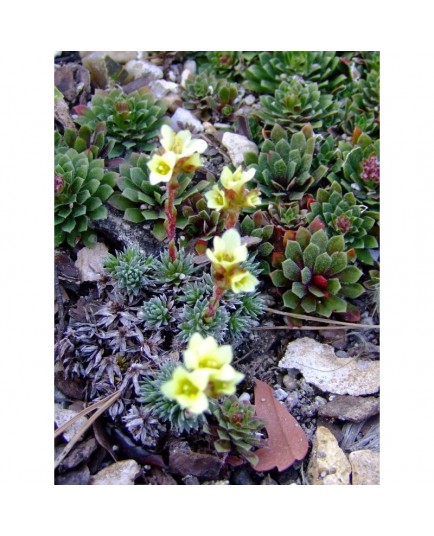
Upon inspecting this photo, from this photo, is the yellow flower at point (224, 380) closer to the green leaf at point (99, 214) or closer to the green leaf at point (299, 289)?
the green leaf at point (299, 289)

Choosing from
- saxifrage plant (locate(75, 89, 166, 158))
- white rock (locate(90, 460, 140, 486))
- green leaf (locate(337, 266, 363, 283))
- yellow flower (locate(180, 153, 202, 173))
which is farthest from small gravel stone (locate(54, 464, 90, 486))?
saxifrage plant (locate(75, 89, 166, 158))

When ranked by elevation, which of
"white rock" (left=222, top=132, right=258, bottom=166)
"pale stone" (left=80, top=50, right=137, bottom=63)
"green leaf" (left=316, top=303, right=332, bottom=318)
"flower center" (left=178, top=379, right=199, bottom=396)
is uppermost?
"pale stone" (left=80, top=50, right=137, bottom=63)

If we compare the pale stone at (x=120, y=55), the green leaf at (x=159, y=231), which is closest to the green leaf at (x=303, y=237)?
the green leaf at (x=159, y=231)

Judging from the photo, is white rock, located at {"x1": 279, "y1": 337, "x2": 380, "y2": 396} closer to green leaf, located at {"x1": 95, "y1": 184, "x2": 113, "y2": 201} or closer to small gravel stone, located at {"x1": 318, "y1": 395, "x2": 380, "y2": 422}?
small gravel stone, located at {"x1": 318, "y1": 395, "x2": 380, "y2": 422}

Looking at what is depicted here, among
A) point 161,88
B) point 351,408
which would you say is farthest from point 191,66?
point 351,408
